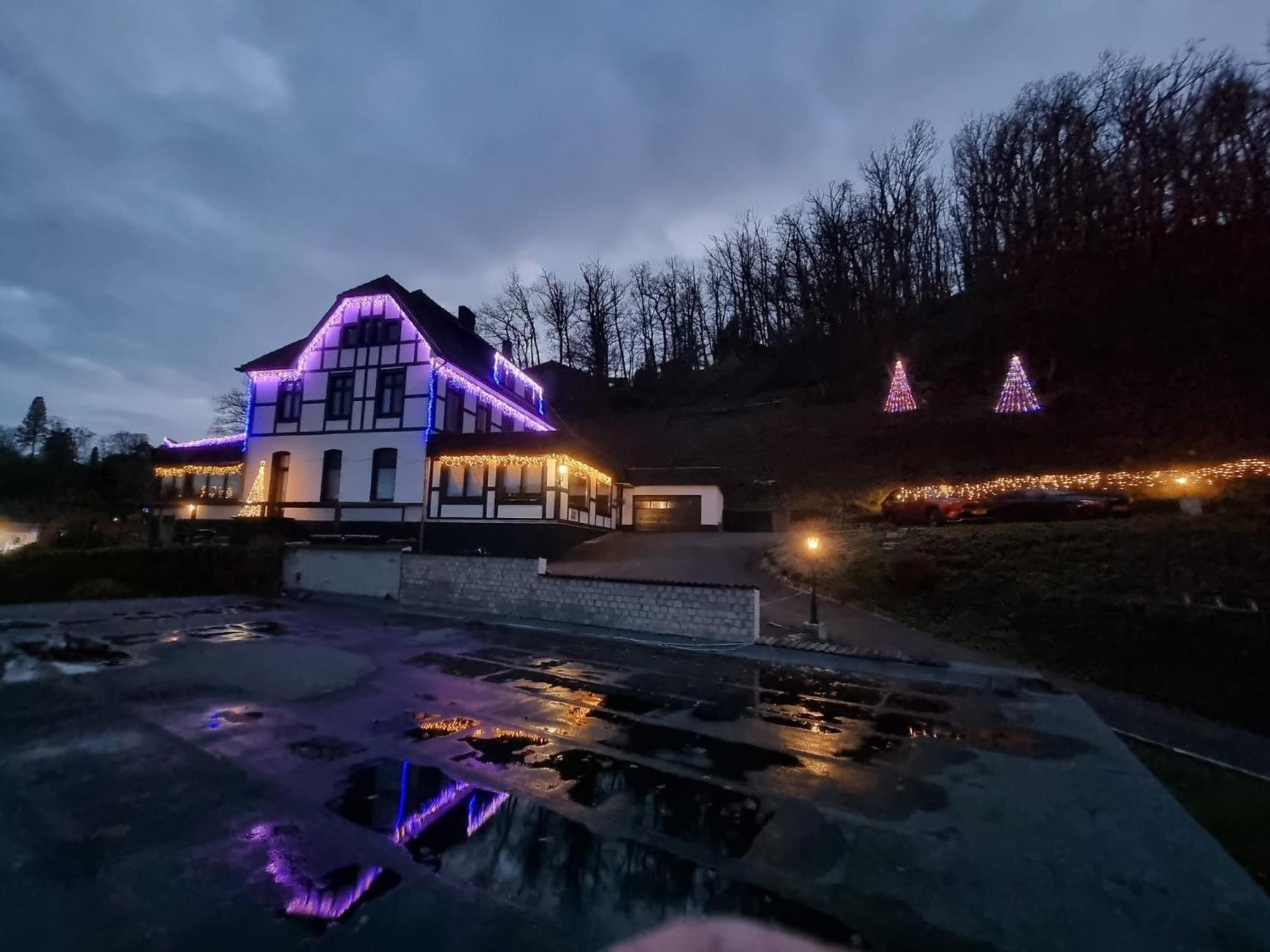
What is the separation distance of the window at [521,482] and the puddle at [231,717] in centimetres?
1451

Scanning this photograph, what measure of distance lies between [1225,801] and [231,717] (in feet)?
36.7

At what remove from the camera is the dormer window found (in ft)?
77.3

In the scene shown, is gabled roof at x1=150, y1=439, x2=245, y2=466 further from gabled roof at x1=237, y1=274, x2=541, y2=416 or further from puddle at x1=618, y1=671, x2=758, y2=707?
puddle at x1=618, y1=671, x2=758, y2=707

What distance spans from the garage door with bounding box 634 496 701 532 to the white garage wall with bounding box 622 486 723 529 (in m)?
0.16

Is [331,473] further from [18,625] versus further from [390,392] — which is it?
[18,625]

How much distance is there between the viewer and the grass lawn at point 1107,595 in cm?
1023

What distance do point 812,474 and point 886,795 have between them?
94.3 feet

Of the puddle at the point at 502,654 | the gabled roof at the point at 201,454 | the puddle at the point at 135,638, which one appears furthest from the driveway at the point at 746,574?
the gabled roof at the point at 201,454

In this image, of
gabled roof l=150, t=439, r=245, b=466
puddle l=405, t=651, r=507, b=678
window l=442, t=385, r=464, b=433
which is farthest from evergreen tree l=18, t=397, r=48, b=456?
puddle l=405, t=651, r=507, b=678

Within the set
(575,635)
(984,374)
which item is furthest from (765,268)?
(575,635)

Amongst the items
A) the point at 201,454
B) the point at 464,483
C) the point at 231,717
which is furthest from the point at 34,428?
the point at 231,717

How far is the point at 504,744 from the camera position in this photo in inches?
236

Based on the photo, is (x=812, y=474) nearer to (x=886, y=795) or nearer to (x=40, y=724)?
(x=886, y=795)

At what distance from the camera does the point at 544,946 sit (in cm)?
294
